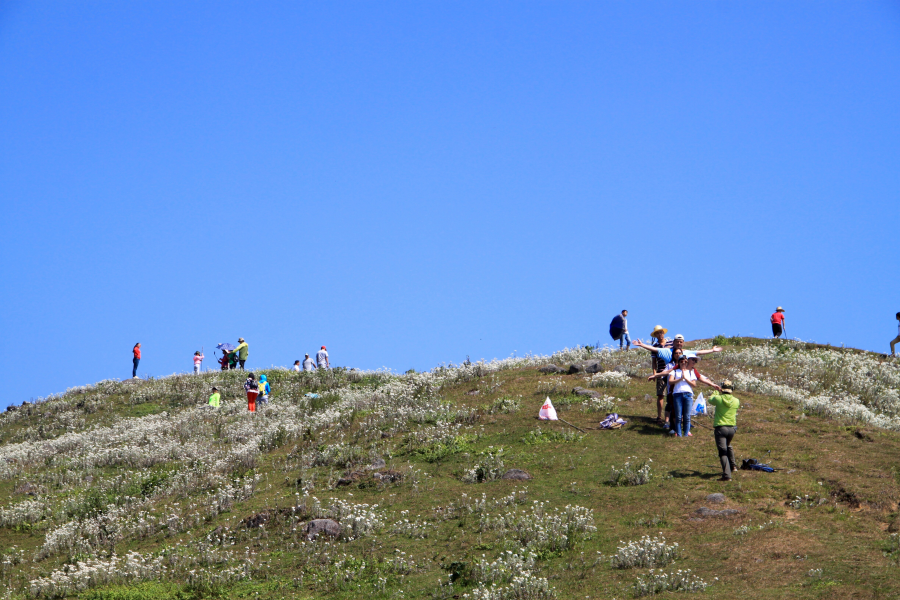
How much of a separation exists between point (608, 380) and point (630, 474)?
8254mm

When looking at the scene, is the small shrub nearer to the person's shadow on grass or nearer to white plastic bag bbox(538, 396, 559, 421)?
white plastic bag bbox(538, 396, 559, 421)

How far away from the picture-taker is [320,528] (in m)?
16.0

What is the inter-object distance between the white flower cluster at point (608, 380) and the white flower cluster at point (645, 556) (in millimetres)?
11708

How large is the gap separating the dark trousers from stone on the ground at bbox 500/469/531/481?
4085 millimetres

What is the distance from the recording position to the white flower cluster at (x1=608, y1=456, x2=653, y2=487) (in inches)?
667

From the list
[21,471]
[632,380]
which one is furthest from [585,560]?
[21,471]

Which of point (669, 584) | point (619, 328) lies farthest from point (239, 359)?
point (669, 584)

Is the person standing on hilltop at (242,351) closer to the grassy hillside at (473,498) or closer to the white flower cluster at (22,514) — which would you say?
the grassy hillside at (473,498)

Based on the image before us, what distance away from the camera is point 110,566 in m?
15.1

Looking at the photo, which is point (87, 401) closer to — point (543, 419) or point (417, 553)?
point (543, 419)

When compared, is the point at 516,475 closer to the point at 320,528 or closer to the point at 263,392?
the point at 320,528

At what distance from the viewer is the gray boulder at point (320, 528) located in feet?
51.9

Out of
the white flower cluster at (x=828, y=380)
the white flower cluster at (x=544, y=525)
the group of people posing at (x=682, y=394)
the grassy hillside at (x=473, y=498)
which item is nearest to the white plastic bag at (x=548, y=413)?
the grassy hillside at (x=473, y=498)

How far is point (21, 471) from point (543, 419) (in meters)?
15.8
